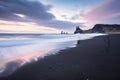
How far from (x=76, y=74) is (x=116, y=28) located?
18868 centimetres

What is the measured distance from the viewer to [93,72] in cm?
784

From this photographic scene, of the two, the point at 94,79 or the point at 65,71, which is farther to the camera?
the point at 65,71

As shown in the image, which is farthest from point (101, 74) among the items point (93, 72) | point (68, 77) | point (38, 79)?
point (38, 79)

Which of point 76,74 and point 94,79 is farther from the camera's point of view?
point 76,74

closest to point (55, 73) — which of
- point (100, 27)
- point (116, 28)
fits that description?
point (100, 27)

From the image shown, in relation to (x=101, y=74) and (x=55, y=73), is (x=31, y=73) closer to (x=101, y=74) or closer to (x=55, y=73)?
(x=55, y=73)

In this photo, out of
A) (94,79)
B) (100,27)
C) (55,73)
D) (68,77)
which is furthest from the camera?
(100,27)

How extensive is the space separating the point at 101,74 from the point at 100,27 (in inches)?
6924

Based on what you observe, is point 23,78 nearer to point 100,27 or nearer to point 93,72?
point 93,72

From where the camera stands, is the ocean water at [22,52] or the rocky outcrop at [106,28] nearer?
the ocean water at [22,52]

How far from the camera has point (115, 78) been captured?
22.4 ft

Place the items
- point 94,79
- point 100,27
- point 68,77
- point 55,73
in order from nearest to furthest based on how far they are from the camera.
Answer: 1. point 94,79
2. point 68,77
3. point 55,73
4. point 100,27

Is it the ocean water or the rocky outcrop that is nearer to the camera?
the ocean water

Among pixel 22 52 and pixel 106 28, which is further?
pixel 106 28
